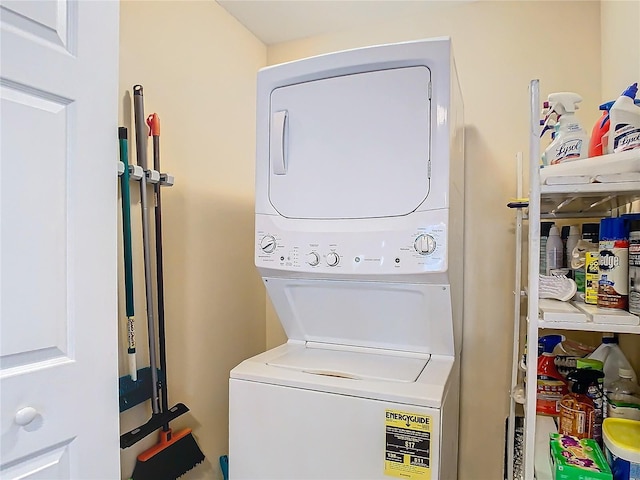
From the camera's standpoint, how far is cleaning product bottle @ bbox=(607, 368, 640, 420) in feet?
3.98

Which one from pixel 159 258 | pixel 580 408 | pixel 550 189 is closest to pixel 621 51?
pixel 550 189

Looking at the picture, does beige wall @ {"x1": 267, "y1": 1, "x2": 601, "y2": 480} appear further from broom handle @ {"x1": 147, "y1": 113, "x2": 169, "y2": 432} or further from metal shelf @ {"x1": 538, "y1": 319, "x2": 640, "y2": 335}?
broom handle @ {"x1": 147, "y1": 113, "x2": 169, "y2": 432}

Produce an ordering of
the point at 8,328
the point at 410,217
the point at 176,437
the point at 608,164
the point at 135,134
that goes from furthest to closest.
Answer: the point at 176,437 < the point at 135,134 < the point at 410,217 < the point at 608,164 < the point at 8,328

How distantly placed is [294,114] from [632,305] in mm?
1166

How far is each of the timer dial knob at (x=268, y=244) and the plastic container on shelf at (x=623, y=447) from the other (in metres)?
1.10

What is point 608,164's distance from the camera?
108 centimetres

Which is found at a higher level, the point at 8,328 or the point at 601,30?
the point at 601,30

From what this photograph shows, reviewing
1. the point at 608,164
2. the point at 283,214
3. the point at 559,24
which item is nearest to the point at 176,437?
the point at 283,214

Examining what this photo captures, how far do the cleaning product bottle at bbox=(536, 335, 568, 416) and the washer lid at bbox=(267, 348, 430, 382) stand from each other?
1.31ft

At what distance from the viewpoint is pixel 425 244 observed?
142cm

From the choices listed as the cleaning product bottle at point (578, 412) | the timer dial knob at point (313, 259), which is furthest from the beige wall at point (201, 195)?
the cleaning product bottle at point (578, 412)

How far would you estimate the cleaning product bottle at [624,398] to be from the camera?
1214 mm

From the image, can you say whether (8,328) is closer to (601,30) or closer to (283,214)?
(283,214)

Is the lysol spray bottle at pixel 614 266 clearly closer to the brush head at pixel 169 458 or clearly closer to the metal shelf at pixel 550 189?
the metal shelf at pixel 550 189
